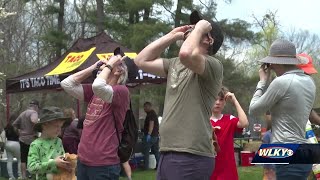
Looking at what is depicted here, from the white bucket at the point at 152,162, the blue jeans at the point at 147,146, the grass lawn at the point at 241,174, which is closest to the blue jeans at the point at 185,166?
A: the grass lawn at the point at 241,174

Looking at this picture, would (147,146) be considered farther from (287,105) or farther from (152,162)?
(287,105)

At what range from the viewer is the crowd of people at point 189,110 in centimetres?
375

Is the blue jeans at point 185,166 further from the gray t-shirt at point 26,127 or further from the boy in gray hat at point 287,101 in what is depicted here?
the gray t-shirt at point 26,127

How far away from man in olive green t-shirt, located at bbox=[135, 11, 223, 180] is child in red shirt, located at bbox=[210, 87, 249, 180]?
1.60m

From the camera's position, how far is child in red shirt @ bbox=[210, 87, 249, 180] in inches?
217

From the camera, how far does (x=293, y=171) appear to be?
4266 millimetres

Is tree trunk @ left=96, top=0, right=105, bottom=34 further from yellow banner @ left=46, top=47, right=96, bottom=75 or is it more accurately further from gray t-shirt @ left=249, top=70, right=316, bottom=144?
gray t-shirt @ left=249, top=70, right=316, bottom=144

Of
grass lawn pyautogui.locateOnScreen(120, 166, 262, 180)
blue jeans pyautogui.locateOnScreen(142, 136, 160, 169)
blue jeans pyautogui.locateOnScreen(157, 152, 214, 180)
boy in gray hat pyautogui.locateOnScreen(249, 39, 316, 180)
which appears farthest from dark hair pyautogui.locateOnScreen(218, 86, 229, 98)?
blue jeans pyautogui.locateOnScreen(142, 136, 160, 169)

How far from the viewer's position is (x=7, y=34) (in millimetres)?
33969

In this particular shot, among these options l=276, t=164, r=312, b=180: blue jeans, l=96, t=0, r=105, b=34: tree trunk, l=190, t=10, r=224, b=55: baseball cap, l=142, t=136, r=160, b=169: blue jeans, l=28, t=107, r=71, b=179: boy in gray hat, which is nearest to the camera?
l=190, t=10, r=224, b=55: baseball cap

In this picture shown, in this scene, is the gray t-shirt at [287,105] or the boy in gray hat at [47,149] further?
the boy in gray hat at [47,149]

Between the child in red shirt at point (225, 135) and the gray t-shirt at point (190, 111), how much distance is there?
1.61 metres

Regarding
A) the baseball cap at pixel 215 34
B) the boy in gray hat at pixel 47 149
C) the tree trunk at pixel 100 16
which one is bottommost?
the boy in gray hat at pixel 47 149

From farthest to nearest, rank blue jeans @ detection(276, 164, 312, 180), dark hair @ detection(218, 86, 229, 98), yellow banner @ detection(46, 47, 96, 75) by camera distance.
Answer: yellow banner @ detection(46, 47, 96, 75) < dark hair @ detection(218, 86, 229, 98) < blue jeans @ detection(276, 164, 312, 180)
